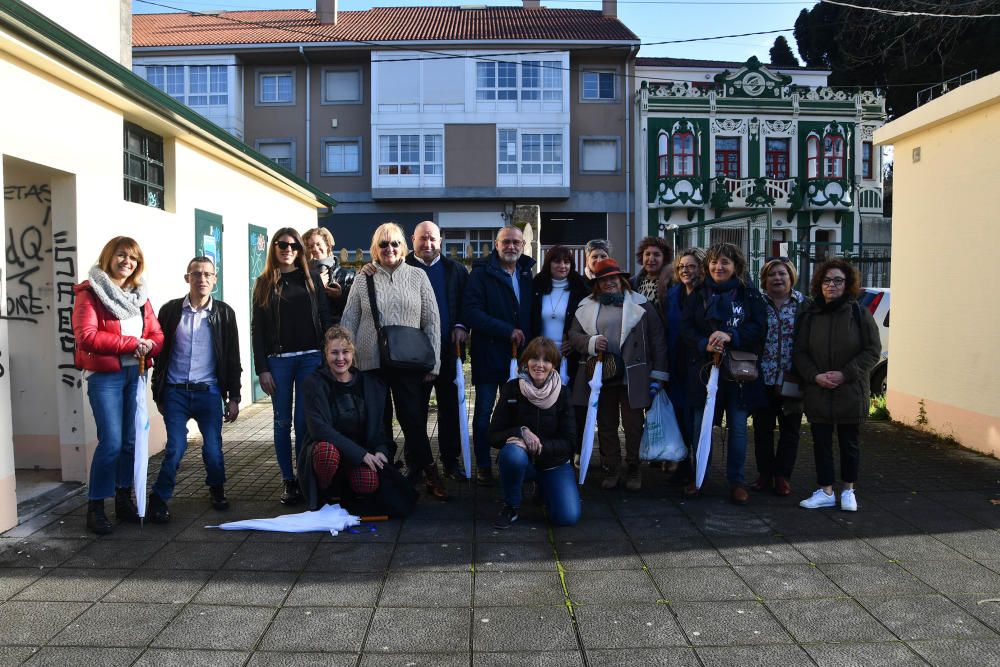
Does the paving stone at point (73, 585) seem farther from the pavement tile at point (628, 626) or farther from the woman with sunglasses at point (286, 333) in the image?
the pavement tile at point (628, 626)

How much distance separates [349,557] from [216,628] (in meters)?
1.07

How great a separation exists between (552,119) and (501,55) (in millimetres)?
3197

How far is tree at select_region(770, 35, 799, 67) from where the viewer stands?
4553 centimetres

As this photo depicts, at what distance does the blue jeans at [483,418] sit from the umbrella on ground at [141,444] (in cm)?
236

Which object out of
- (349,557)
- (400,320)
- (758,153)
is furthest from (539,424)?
(758,153)

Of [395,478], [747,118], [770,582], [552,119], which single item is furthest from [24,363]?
[747,118]

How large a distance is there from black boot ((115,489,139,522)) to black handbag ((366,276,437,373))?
192 centimetres

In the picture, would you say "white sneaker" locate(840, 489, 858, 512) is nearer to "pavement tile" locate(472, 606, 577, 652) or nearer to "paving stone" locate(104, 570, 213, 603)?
"pavement tile" locate(472, 606, 577, 652)

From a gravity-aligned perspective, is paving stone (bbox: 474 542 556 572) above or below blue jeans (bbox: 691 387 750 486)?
below

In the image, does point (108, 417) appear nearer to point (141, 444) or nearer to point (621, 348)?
point (141, 444)

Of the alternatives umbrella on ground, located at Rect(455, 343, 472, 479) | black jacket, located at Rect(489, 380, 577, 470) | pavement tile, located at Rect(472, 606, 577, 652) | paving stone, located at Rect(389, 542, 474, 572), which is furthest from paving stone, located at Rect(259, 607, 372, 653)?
umbrella on ground, located at Rect(455, 343, 472, 479)

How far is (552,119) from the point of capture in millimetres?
31828

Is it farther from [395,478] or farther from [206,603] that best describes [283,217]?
[206,603]

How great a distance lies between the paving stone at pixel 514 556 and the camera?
454 centimetres
